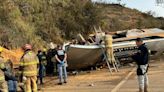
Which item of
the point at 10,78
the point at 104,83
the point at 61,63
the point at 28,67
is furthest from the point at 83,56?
the point at 28,67

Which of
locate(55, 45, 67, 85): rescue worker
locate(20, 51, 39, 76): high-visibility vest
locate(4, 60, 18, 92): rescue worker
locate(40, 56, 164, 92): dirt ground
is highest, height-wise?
locate(20, 51, 39, 76): high-visibility vest

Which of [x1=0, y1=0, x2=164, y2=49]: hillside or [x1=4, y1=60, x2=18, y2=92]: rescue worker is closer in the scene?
[x1=4, y1=60, x2=18, y2=92]: rescue worker

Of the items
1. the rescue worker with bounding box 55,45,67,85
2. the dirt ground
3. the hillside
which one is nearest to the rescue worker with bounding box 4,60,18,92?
the dirt ground

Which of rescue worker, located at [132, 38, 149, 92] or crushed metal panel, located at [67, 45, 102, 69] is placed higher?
rescue worker, located at [132, 38, 149, 92]

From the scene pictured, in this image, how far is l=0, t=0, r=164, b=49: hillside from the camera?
29922mm

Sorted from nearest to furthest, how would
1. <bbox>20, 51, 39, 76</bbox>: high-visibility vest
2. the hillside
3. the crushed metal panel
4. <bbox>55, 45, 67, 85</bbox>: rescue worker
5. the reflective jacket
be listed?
<bbox>20, 51, 39, 76</bbox>: high-visibility vest
the reflective jacket
<bbox>55, 45, 67, 85</bbox>: rescue worker
the crushed metal panel
the hillside

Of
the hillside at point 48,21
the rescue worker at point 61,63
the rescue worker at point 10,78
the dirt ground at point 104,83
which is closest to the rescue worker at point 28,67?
the rescue worker at point 10,78

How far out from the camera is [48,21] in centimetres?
3678

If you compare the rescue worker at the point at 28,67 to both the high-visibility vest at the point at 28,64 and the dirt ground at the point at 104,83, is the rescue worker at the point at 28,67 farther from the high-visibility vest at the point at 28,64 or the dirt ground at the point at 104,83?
the dirt ground at the point at 104,83

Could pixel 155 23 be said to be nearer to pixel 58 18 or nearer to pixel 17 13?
pixel 58 18

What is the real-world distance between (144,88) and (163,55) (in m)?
18.9

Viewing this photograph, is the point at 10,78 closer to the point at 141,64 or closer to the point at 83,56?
the point at 141,64

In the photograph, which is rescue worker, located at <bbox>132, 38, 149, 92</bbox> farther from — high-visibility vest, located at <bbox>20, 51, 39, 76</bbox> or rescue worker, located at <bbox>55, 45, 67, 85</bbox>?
rescue worker, located at <bbox>55, 45, 67, 85</bbox>

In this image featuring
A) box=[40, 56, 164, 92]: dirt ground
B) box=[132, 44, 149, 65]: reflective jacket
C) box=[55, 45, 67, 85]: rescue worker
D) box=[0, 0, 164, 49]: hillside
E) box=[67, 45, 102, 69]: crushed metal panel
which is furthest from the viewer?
box=[0, 0, 164, 49]: hillside
